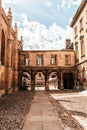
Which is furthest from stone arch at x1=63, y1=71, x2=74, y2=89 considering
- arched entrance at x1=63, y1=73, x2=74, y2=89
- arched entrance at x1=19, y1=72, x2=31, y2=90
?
arched entrance at x1=19, y1=72, x2=31, y2=90

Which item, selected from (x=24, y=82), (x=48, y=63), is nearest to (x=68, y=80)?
(x=48, y=63)

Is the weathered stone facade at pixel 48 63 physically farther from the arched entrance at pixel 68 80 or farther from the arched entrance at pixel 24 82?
the arched entrance at pixel 24 82

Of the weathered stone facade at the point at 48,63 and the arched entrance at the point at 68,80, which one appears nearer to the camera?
the weathered stone facade at the point at 48,63

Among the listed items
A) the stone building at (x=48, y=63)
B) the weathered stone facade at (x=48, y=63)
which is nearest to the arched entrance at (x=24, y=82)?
the stone building at (x=48, y=63)

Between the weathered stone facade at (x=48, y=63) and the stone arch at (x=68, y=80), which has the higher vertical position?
the weathered stone facade at (x=48, y=63)

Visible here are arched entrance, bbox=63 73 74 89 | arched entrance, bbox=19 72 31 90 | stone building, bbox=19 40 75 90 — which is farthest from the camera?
arched entrance, bbox=63 73 74 89

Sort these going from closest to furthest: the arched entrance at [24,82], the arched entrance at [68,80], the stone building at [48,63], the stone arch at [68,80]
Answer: the stone building at [48,63] < the arched entrance at [24,82] < the stone arch at [68,80] < the arched entrance at [68,80]

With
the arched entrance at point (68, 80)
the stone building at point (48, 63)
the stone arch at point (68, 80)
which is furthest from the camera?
the arched entrance at point (68, 80)

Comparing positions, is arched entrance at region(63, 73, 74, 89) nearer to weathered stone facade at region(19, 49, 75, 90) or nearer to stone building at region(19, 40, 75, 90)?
stone building at region(19, 40, 75, 90)

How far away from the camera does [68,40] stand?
45.0m

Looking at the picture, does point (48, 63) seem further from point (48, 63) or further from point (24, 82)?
point (24, 82)

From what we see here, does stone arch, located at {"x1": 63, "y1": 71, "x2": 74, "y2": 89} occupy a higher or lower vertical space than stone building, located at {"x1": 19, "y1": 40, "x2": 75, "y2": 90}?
lower

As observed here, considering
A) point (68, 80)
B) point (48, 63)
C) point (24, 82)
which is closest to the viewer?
point (48, 63)

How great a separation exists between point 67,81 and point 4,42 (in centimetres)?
1671
